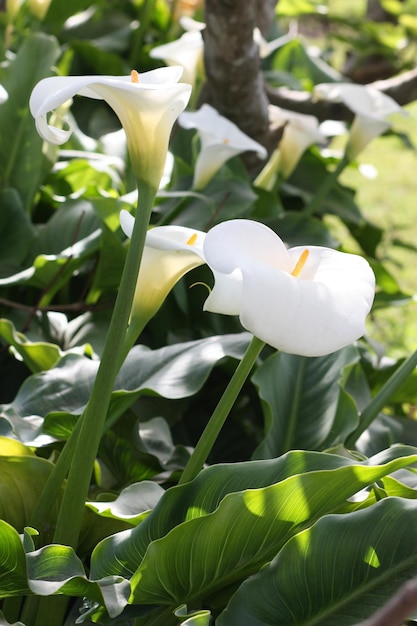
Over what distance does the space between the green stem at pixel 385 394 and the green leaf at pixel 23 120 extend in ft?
2.10

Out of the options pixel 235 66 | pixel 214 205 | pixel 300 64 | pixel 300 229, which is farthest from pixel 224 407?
pixel 300 64

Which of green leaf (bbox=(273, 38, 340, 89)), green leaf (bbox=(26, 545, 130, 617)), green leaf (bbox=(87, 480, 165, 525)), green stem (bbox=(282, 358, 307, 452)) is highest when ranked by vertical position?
green leaf (bbox=(26, 545, 130, 617))

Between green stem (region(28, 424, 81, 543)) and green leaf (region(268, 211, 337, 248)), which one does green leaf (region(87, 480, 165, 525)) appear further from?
green leaf (region(268, 211, 337, 248))

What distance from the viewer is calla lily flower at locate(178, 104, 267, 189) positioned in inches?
44.8

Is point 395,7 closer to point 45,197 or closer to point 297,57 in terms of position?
point 297,57

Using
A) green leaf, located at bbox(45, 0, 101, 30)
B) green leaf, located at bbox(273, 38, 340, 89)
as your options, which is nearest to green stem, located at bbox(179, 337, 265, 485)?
green leaf, located at bbox(45, 0, 101, 30)

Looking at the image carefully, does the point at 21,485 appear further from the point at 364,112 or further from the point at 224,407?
the point at 364,112

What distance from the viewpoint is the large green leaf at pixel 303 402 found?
871mm

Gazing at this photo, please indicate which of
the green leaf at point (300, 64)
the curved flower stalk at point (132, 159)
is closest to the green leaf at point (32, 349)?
the curved flower stalk at point (132, 159)

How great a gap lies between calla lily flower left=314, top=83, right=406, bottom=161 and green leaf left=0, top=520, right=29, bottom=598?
902 mm

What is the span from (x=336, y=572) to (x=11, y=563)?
24 centimetres

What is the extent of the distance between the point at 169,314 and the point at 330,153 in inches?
26.4

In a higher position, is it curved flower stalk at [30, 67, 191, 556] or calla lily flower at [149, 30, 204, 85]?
curved flower stalk at [30, 67, 191, 556]

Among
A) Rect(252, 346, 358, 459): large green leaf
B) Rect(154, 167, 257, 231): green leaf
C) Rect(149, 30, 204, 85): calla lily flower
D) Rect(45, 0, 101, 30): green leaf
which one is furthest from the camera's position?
Rect(45, 0, 101, 30): green leaf
